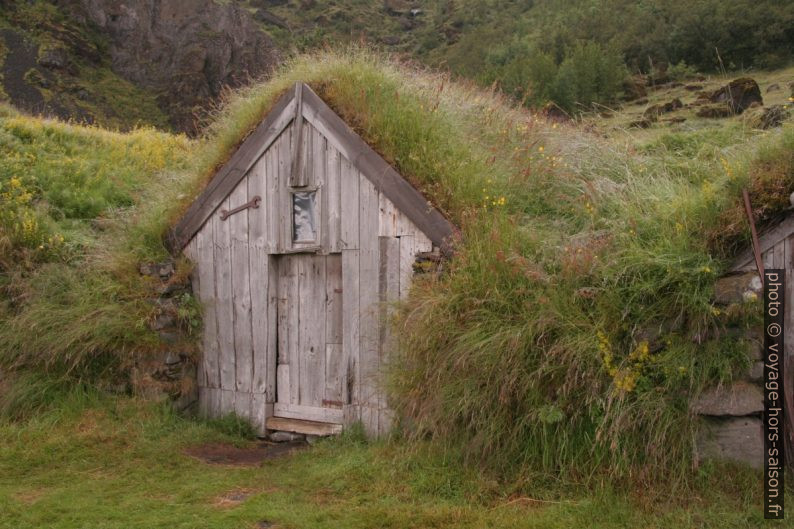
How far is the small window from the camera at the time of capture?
24.0 feet

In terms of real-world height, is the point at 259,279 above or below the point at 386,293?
above

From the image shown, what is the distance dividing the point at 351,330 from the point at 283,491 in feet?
6.20

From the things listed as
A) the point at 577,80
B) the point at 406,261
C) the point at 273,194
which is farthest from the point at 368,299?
the point at 577,80

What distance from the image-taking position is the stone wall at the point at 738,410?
15.9 ft

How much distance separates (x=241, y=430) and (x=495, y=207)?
3.74m

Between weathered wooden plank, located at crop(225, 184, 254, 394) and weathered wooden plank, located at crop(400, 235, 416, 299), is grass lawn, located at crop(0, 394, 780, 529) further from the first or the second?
weathered wooden plank, located at crop(400, 235, 416, 299)

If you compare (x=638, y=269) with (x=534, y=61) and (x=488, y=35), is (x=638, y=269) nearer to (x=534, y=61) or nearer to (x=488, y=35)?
(x=534, y=61)

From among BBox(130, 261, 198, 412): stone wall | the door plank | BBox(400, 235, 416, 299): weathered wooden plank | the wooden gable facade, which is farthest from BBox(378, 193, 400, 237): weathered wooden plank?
BBox(130, 261, 198, 412): stone wall

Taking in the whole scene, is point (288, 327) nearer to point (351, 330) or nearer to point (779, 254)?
point (351, 330)

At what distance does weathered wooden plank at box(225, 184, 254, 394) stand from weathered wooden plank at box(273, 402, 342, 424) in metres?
0.43

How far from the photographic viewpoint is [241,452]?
23.0 feet

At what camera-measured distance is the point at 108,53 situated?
39094 millimetres

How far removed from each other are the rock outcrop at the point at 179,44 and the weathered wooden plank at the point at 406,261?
3323 cm

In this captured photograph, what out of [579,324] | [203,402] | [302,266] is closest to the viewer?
[579,324]
